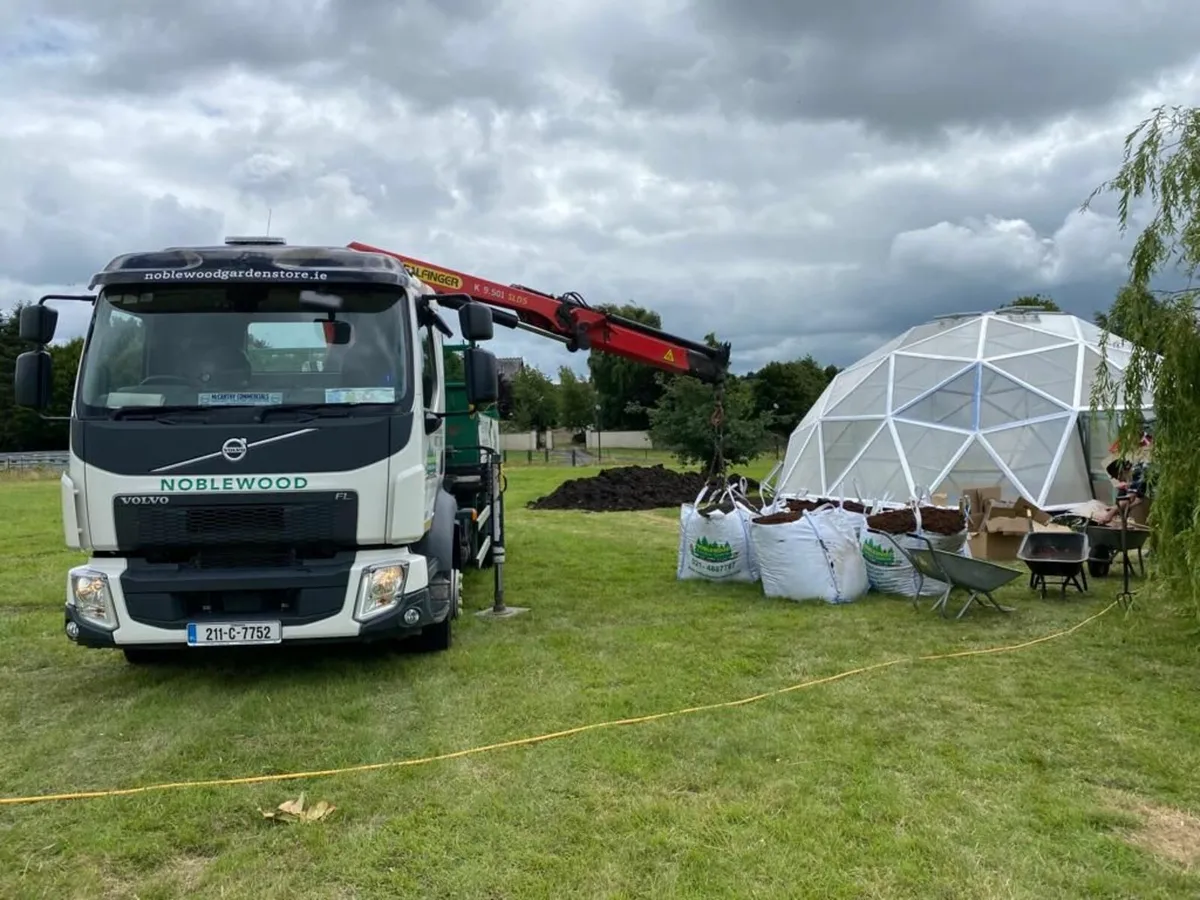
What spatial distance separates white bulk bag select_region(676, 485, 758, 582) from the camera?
8930 mm

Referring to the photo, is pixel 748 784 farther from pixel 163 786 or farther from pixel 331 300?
pixel 331 300

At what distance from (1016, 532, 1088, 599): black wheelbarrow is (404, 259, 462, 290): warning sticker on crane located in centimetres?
630

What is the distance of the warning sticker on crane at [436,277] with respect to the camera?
9.34 metres

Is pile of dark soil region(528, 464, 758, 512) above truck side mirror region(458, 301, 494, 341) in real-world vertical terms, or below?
below

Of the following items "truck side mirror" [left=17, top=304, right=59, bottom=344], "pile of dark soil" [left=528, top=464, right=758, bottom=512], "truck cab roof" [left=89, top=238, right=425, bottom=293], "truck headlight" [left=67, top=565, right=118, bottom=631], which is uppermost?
→ "truck cab roof" [left=89, top=238, right=425, bottom=293]

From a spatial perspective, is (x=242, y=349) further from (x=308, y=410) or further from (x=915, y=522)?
(x=915, y=522)

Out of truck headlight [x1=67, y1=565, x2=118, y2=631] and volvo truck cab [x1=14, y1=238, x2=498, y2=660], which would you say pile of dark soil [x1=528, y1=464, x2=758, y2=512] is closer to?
volvo truck cab [x1=14, y1=238, x2=498, y2=660]

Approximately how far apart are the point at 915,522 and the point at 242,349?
22.3ft

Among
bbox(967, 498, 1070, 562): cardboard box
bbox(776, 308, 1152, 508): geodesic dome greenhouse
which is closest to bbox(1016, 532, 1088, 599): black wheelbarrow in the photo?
bbox(967, 498, 1070, 562): cardboard box

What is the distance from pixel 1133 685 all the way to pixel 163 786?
5437mm

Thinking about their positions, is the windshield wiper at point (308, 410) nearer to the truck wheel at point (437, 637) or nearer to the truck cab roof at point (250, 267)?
the truck cab roof at point (250, 267)

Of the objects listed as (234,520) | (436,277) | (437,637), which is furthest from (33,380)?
(436,277)

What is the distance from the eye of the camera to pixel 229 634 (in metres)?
5.02

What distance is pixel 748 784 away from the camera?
3.93 meters
